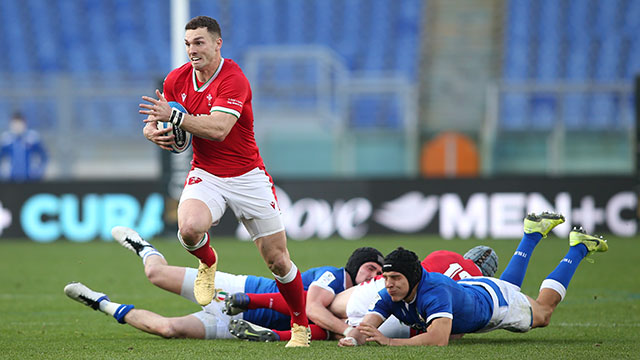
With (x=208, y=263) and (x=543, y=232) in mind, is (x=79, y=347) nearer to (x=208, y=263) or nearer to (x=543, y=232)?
(x=208, y=263)

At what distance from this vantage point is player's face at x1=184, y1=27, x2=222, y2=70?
19.8 feet

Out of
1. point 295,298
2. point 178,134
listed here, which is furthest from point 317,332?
point 178,134

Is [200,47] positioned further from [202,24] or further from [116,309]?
[116,309]

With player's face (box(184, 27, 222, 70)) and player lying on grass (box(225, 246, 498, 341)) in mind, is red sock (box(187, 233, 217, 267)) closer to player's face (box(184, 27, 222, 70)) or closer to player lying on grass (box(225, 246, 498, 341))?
player lying on grass (box(225, 246, 498, 341))

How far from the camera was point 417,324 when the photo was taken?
616cm

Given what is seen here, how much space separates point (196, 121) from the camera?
227 inches

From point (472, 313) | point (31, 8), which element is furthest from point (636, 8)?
point (472, 313)

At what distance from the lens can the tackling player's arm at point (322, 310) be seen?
6.44 meters

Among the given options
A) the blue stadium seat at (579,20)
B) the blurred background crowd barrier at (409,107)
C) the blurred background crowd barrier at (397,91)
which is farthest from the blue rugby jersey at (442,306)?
the blue stadium seat at (579,20)

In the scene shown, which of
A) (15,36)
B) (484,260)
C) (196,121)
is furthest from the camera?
(15,36)

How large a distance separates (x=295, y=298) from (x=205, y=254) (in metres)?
0.71

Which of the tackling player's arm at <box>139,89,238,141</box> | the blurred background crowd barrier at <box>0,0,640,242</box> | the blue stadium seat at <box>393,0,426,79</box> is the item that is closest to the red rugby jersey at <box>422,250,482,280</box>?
the tackling player's arm at <box>139,89,238,141</box>

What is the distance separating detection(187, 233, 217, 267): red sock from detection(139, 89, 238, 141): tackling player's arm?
783 mm

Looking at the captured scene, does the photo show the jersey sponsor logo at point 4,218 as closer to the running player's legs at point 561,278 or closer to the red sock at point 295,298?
the red sock at point 295,298
